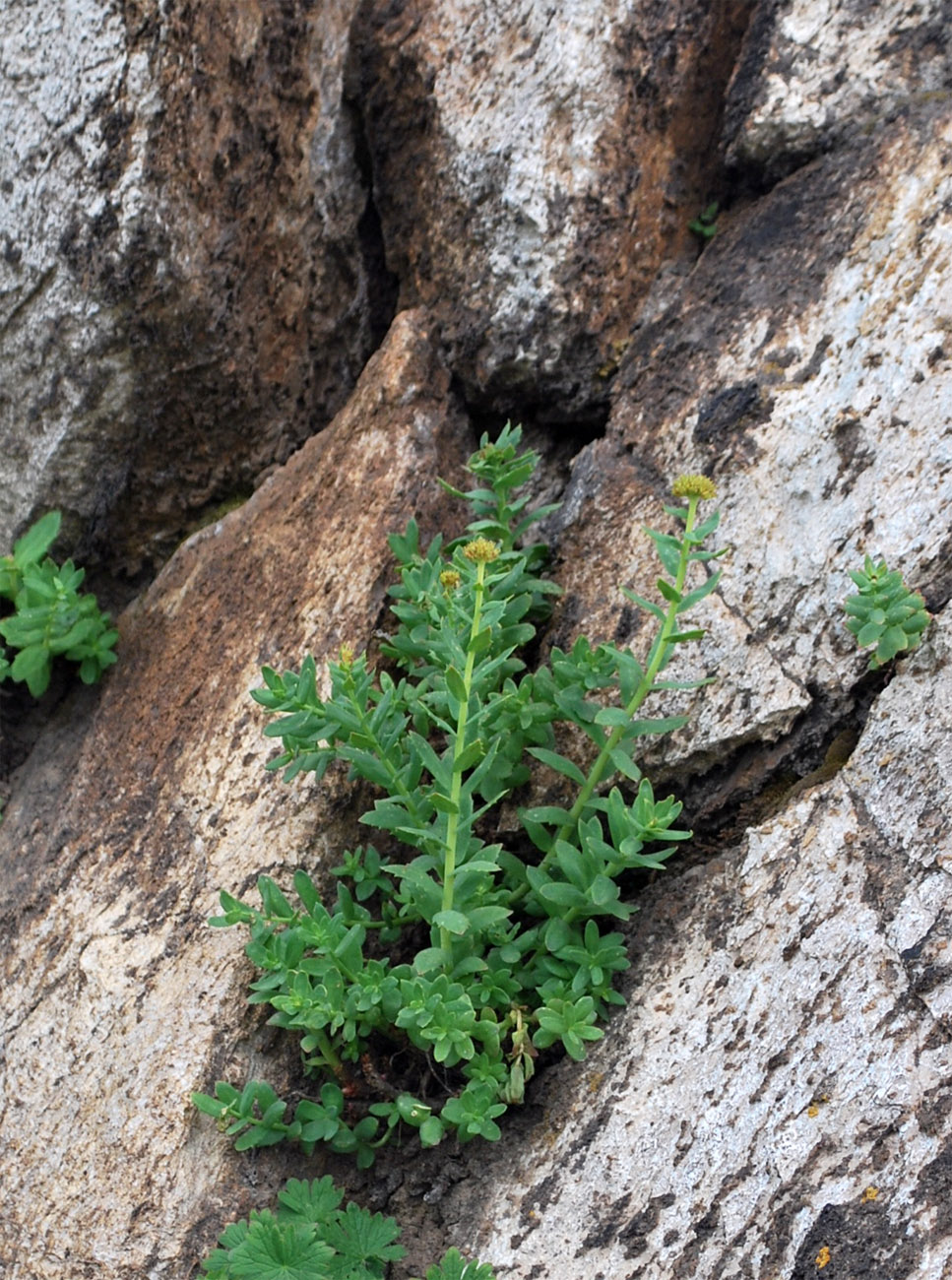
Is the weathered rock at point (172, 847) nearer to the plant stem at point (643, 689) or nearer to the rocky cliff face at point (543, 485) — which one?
the rocky cliff face at point (543, 485)

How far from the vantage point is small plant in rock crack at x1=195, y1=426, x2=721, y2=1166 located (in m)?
2.83

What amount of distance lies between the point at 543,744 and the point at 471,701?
0.42m

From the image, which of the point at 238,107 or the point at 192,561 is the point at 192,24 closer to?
the point at 238,107

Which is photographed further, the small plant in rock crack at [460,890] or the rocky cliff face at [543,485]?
the small plant in rock crack at [460,890]

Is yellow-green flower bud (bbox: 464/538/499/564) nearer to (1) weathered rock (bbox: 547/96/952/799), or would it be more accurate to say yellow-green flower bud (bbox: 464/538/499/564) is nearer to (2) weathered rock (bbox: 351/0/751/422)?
(1) weathered rock (bbox: 547/96/952/799)

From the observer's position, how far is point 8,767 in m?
4.18

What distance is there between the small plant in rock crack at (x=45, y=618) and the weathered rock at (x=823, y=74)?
2.76m

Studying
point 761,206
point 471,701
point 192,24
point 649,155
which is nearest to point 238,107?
point 192,24

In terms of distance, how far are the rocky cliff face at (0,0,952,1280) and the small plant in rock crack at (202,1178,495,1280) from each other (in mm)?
166

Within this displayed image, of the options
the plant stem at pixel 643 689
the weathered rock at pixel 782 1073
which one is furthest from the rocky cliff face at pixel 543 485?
the plant stem at pixel 643 689

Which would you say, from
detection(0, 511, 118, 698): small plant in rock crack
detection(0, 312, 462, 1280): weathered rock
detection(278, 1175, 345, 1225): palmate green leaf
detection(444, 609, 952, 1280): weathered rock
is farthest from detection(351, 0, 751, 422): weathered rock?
detection(278, 1175, 345, 1225): palmate green leaf

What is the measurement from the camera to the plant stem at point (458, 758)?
9.12 feet

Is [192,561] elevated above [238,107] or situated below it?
below

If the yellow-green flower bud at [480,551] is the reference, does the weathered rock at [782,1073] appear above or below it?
below
